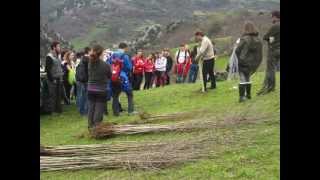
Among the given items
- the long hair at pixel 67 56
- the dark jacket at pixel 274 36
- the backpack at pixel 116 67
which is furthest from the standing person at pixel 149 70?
the dark jacket at pixel 274 36

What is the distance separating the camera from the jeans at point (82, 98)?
8.52 metres

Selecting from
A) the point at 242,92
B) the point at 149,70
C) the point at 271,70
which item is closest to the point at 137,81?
the point at 149,70

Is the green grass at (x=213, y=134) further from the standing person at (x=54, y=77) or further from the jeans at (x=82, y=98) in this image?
the standing person at (x=54, y=77)

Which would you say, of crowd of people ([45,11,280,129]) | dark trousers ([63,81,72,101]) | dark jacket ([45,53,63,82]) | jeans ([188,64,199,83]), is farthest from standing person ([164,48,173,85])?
dark jacket ([45,53,63,82])

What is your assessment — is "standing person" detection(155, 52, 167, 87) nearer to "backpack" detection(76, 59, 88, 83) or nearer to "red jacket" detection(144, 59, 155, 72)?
"red jacket" detection(144, 59, 155, 72)

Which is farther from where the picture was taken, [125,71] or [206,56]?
[125,71]

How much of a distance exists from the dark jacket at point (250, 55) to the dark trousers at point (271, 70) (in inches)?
6.7

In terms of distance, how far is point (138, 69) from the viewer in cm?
864

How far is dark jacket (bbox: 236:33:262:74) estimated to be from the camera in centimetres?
835

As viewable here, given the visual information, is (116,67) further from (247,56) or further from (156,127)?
(247,56)

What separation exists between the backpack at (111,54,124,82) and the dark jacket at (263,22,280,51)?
1909mm

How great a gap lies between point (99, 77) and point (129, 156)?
115cm
